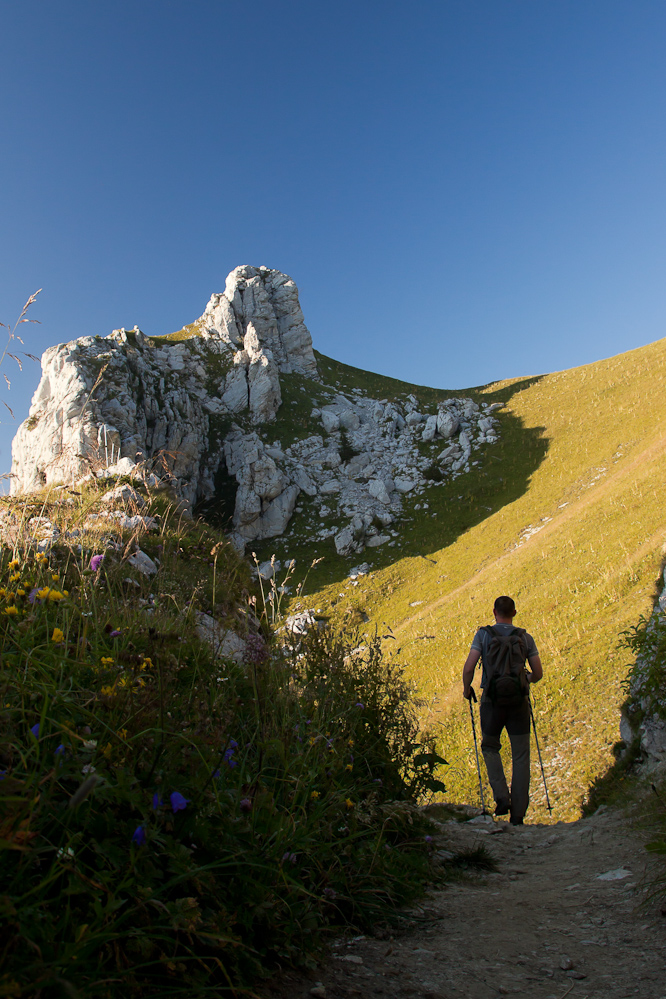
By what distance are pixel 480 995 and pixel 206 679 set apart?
233 cm

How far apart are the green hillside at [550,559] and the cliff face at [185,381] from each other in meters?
15.1

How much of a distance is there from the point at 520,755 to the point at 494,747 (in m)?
0.36

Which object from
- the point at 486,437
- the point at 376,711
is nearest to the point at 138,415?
the point at 486,437

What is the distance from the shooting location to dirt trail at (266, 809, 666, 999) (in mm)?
2301

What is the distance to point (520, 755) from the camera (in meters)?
7.28

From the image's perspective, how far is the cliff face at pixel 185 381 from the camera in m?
43.0

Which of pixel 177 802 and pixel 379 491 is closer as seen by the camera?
pixel 177 802

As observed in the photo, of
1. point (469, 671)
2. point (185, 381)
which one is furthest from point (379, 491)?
point (469, 671)

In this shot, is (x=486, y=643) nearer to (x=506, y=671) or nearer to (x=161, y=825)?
(x=506, y=671)

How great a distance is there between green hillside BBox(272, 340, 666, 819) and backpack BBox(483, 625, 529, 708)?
1.85 meters

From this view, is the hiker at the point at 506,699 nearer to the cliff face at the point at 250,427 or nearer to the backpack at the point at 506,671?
the backpack at the point at 506,671

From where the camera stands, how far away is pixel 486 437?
49.9 m

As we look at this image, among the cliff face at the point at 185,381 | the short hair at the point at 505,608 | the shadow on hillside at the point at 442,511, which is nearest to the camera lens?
the short hair at the point at 505,608

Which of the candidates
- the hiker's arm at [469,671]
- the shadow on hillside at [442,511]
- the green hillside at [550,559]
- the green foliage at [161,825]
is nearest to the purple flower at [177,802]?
the green foliage at [161,825]
